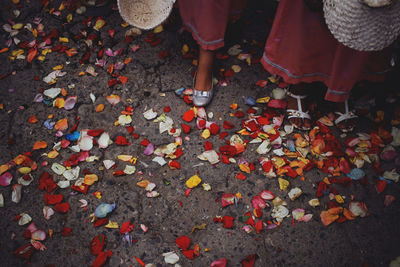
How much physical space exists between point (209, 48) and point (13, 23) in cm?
188

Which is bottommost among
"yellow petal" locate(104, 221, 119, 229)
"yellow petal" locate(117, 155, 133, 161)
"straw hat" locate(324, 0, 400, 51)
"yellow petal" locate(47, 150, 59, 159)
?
"yellow petal" locate(104, 221, 119, 229)

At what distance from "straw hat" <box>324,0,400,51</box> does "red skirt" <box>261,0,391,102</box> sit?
264 mm

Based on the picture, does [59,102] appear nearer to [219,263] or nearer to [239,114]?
[239,114]

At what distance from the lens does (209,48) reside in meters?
1.81

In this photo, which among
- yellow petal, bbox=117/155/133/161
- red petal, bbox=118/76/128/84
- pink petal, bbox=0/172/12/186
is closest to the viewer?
pink petal, bbox=0/172/12/186

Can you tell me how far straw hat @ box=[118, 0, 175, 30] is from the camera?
4.49 feet

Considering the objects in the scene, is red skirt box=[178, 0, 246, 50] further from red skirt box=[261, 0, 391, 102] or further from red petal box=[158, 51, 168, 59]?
red petal box=[158, 51, 168, 59]

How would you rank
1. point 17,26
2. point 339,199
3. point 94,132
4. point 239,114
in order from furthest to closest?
point 17,26 → point 239,114 → point 94,132 → point 339,199

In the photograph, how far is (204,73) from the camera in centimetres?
199

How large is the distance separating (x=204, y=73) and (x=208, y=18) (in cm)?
42

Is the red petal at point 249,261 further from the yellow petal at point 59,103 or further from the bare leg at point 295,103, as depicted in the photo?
the yellow petal at point 59,103

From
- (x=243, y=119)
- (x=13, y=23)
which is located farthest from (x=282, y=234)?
(x=13, y=23)

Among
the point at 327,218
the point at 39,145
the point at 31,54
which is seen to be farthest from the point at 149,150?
the point at 31,54

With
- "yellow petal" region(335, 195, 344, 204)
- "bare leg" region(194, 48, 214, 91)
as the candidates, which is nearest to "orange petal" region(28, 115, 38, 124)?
"bare leg" region(194, 48, 214, 91)
